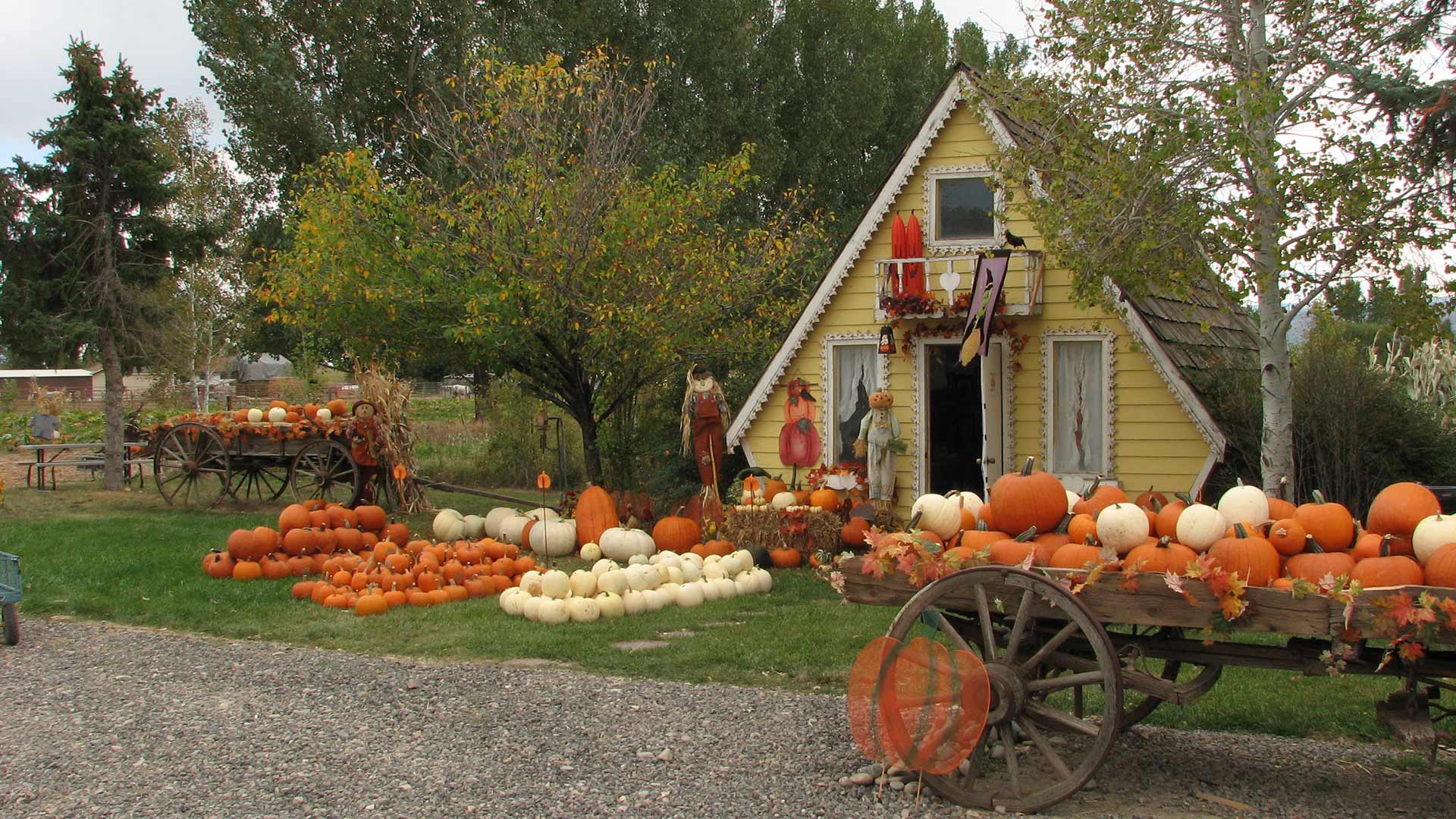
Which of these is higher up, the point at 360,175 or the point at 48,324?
the point at 360,175

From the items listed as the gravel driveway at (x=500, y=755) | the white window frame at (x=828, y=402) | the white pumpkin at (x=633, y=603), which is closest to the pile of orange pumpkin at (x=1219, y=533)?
the gravel driveway at (x=500, y=755)

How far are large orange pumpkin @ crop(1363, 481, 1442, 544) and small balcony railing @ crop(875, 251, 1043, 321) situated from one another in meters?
6.88

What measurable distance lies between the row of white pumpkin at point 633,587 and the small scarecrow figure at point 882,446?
6.79 feet

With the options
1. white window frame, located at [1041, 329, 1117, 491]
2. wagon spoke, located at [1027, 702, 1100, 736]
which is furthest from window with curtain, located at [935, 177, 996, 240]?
wagon spoke, located at [1027, 702, 1100, 736]

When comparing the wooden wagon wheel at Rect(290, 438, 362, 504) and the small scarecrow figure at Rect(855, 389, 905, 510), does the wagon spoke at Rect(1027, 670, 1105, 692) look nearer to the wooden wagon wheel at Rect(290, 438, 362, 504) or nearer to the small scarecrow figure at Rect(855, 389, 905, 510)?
the small scarecrow figure at Rect(855, 389, 905, 510)

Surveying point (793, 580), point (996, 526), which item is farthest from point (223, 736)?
point (793, 580)

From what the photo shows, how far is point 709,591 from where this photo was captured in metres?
10.3

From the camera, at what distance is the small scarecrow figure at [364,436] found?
48.5 ft

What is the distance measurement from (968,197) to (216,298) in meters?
31.4

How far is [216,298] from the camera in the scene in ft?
124

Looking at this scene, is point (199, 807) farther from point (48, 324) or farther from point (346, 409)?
point (48, 324)

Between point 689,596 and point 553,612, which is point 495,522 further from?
point 553,612

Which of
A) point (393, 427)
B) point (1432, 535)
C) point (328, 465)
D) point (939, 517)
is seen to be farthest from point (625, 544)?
point (1432, 535)

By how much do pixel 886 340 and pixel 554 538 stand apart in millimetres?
4282
